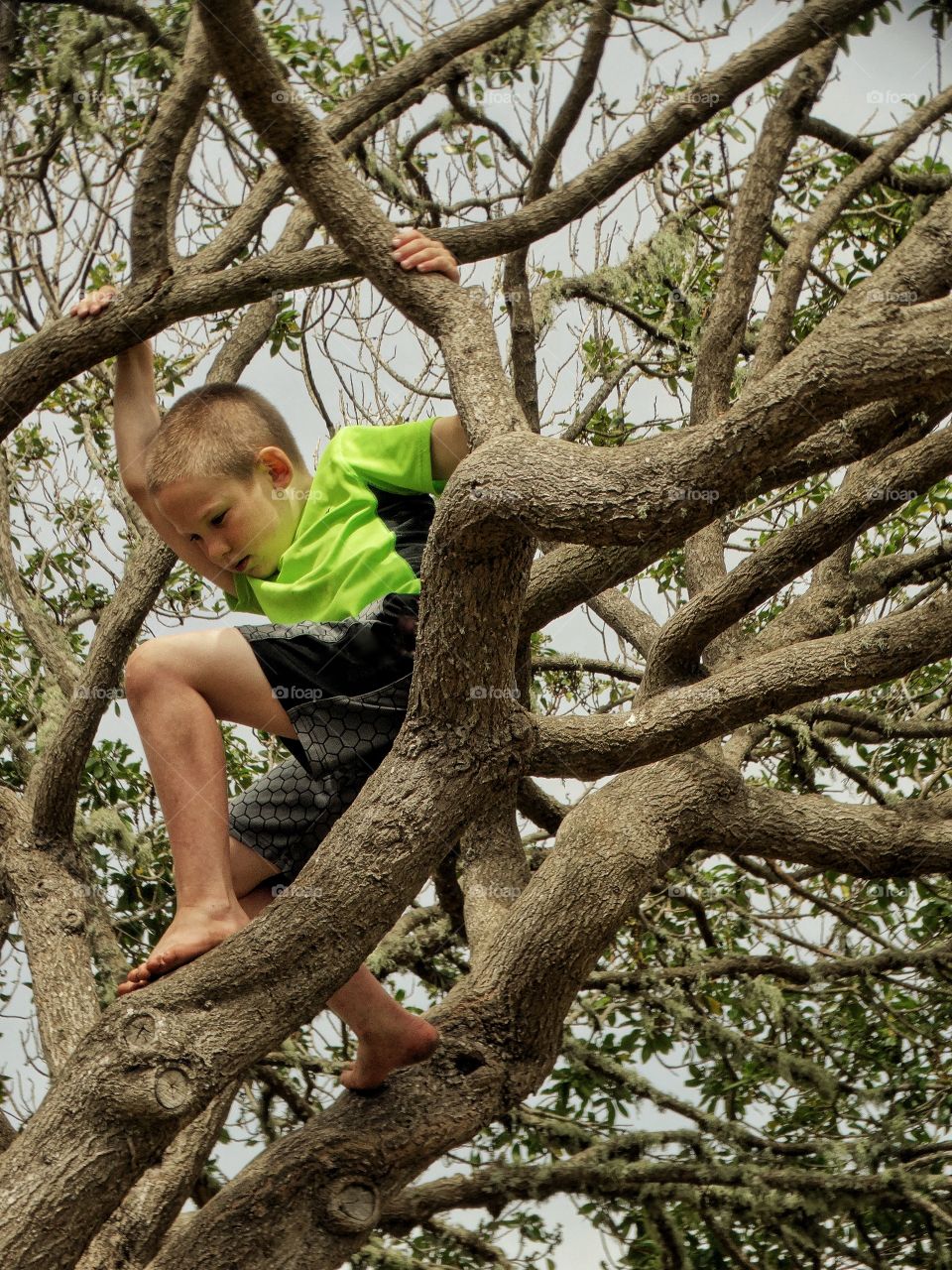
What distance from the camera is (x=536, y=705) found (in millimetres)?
5285

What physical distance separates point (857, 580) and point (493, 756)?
1803mm

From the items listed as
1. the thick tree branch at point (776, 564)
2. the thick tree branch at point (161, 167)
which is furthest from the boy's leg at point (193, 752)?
the thick tree branch at point (161, 167)

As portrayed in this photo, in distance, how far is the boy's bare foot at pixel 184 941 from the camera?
7.39ft

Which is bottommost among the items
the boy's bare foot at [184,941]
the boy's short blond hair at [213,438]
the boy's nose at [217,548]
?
the boy's bare foot at [184,941]

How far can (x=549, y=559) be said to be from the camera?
3.35 m

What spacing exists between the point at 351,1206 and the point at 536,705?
9.62 ft

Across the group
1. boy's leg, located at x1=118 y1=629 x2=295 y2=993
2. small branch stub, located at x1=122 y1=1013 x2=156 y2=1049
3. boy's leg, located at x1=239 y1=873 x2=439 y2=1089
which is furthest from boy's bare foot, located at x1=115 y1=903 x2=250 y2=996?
boy's leg, located at x1=239 y1=873 x2=439 y2=1089

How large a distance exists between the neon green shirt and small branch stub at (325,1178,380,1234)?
3.37 feet

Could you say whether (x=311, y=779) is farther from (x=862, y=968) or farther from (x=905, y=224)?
(x=905, y=224)

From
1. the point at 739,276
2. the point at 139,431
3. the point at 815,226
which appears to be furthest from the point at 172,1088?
the point at 815,226

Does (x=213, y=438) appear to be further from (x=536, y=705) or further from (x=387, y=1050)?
(x=536, y=705)

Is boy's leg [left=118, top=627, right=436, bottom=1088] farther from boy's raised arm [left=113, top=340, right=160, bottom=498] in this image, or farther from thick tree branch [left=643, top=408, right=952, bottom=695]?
thick tree branch [left=643, top=408, right=952, bottom=695]

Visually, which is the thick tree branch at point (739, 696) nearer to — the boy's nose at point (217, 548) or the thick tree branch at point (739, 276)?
the boy's nose at point (217, 548)

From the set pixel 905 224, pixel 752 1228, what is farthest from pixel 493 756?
pixel 905 224
